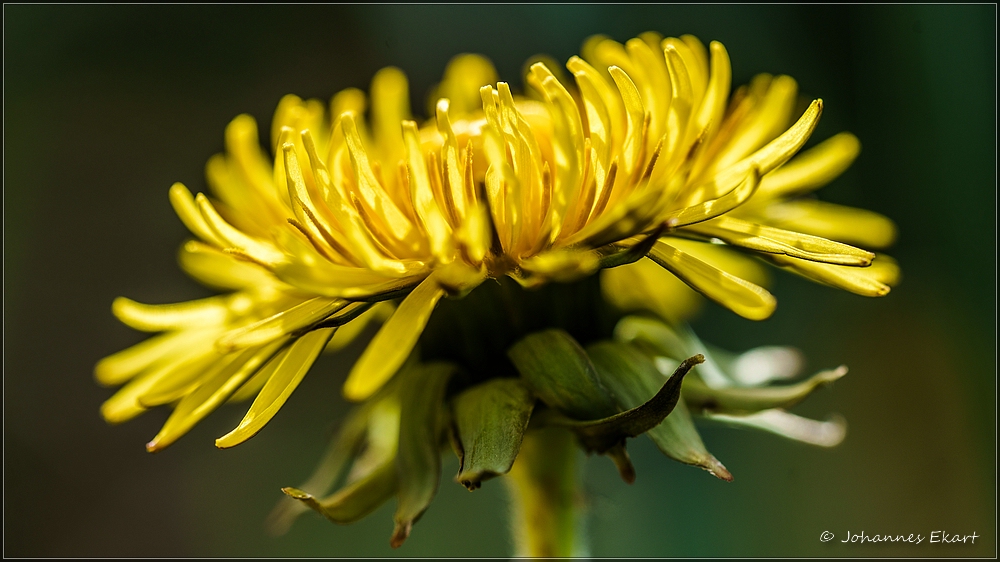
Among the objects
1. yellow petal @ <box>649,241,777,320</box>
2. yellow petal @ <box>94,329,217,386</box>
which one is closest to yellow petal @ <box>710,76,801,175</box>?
yellow petal @ <box>649,241,777,320</box>

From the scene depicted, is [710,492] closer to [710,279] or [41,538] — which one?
[710,279]

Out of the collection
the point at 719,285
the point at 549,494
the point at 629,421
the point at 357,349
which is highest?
the point at 719,285

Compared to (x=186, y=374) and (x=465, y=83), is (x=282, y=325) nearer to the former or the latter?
(x=186, y=374)

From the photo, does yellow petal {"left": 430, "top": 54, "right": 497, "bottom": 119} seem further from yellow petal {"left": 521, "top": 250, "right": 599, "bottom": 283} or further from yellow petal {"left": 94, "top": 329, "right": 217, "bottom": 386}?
yellow petal {"left": 521, "top": 250, "right": 599, "bottom": 283}

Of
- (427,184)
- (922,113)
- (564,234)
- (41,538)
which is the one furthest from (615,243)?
(41,538)

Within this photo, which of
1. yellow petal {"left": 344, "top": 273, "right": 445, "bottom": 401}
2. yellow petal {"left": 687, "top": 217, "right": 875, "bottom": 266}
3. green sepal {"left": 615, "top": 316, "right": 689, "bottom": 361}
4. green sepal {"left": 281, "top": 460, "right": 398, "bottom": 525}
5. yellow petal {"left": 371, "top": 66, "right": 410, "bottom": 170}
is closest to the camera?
yellow petal {"left": 344, "top": 273, "right": 445, "bottom": 401}

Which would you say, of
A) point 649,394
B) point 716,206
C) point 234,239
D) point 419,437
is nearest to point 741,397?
point 649,394
